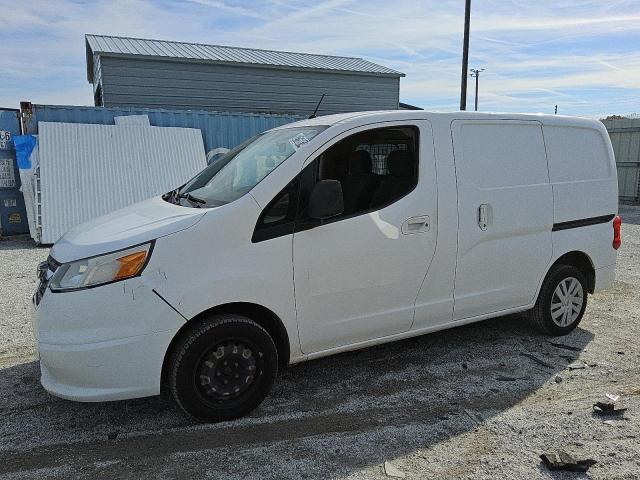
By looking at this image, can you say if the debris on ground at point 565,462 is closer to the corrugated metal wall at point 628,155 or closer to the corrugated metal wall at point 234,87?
the corrugated metal wall at point 234,87

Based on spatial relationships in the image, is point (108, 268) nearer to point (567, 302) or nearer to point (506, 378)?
point (506, 378)

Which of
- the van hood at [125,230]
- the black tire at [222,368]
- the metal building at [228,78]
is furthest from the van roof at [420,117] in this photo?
the metal building at [228,78]

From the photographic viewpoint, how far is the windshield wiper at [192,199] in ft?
11.2

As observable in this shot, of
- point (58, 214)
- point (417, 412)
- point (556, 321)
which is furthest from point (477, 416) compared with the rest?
point (58, 214)

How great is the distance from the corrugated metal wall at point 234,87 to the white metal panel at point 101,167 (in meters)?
5.21

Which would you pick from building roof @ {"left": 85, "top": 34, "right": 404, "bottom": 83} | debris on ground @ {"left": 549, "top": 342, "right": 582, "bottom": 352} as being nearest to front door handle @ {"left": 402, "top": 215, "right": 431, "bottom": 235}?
debris on ground @ {"left": 549, "top": 342, "right": 582, "bottom": 352}

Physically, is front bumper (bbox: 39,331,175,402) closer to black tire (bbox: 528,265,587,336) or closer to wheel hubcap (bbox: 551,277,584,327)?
black tire (bbox: 528,265,587,336)

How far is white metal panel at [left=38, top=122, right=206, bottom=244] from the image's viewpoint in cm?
952

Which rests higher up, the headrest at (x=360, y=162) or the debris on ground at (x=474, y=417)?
the headrest at (x=360, y=162)

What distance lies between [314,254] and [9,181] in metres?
9.00

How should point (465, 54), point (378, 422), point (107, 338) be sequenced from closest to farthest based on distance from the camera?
point (107, 338) < point (378, 422) < point (465, 54)

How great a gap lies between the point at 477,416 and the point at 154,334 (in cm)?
205

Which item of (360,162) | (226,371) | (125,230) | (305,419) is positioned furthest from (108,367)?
(360,162)

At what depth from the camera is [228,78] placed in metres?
16.5
